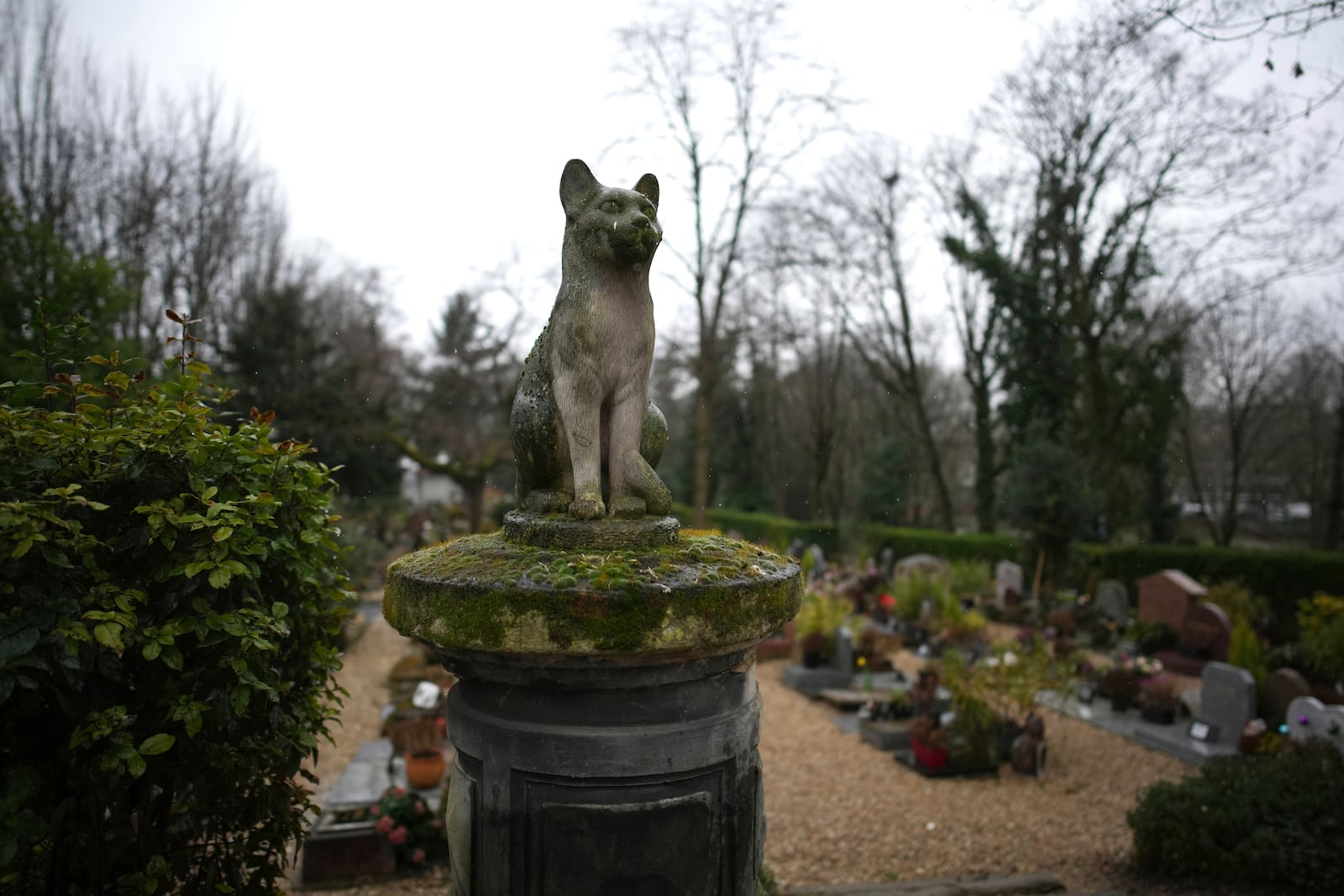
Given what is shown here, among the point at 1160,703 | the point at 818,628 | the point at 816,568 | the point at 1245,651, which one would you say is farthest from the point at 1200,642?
the point at 816,568

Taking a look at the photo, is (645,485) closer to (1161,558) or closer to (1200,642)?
(1200,642)

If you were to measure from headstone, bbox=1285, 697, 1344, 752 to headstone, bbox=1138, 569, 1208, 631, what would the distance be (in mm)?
5098

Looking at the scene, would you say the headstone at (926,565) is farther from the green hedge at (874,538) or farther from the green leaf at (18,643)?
the green leaf at (18,643)

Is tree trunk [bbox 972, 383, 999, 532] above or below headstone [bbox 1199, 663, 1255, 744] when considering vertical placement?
above

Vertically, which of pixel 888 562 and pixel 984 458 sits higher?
pixel 984 458

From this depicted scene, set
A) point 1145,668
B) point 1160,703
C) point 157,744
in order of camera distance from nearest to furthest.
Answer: point 157,744 < point 1160,703 < point 1145,668

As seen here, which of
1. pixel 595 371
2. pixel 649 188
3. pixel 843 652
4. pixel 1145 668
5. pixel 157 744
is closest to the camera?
pixel 157 744

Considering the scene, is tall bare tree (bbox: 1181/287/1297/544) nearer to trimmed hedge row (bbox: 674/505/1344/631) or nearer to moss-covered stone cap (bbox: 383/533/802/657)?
trimmed hedge row (bbox: 674/505/1344/631)

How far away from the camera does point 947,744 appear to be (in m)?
8.29

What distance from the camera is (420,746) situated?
792cm

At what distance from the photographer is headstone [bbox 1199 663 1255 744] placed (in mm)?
8500

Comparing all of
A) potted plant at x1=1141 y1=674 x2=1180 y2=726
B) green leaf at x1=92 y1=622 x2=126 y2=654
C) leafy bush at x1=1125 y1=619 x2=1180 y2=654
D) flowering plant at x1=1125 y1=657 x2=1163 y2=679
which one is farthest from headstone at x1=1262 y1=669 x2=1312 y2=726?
green leaf at x1=92 y1=622 x2=126 y2=654

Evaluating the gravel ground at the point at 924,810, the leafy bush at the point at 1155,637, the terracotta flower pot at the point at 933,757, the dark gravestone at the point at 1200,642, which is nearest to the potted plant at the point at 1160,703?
the gravel ground at the point at 924,810

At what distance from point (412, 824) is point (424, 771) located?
84 cm
